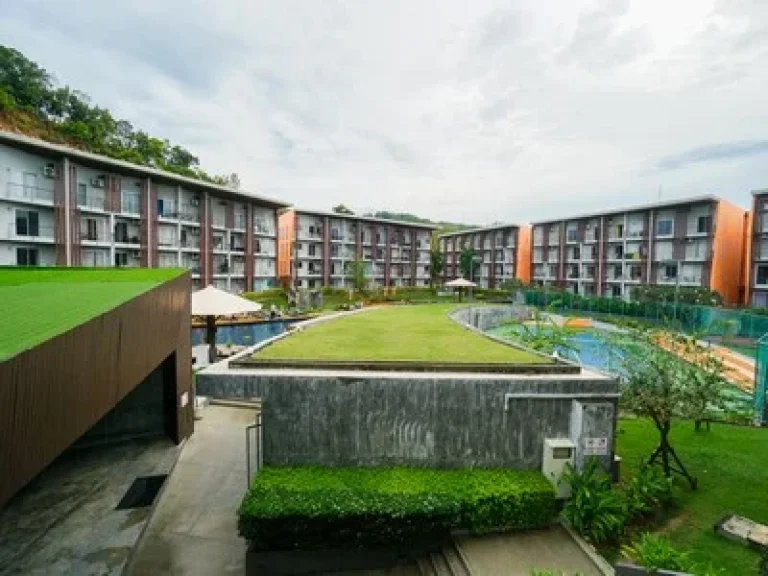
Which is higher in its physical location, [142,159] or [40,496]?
[142,159]

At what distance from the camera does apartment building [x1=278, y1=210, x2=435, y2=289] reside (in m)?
50.1

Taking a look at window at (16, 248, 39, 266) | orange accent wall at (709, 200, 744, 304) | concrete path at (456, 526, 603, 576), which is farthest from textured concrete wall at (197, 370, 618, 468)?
orange accent wall at (709, 200, 744, 304)

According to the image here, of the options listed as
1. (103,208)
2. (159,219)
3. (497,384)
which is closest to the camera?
(497,384)

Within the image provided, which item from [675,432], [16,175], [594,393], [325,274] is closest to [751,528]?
[594,393]

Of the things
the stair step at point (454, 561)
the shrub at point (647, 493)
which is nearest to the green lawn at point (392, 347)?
the shrub at point (647, 493)

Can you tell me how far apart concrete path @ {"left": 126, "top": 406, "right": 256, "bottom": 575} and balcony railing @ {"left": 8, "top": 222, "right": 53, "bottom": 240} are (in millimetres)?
22892

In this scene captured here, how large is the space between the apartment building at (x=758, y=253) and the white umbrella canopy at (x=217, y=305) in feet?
131

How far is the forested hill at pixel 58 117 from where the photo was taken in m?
37.2

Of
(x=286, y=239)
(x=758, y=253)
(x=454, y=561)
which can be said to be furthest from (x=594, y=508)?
(x=286, y=239)

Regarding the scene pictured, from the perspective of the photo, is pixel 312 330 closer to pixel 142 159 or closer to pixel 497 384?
pixel 497 384

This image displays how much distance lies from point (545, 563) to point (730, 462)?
20.6 feet

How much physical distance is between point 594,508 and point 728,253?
41.0m

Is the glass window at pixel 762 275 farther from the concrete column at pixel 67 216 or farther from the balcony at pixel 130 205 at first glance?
the concrete column at pixel 67 216

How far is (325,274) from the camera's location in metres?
52.2
